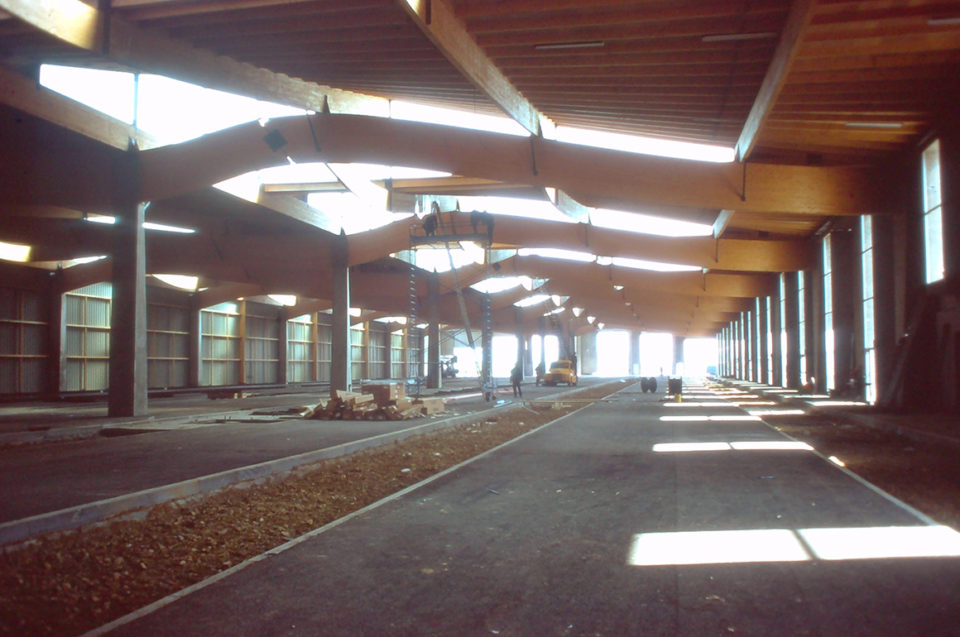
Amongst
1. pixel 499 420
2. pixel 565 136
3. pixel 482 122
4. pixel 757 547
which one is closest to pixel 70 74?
pixel 482 122

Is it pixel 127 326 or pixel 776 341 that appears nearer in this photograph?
pixel 127 326

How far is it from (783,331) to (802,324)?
5014 millimetres


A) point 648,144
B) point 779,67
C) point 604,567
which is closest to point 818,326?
point 648,144

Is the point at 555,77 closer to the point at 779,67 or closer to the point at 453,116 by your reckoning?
the point at 779,67

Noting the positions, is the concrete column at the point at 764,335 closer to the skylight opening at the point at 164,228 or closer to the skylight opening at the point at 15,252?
the skylight opening at the point at 164,228

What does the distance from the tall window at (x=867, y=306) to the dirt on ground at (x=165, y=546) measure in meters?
17.9

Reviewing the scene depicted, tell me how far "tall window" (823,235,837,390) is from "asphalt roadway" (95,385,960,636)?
21.6 metres

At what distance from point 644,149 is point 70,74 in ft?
52.8

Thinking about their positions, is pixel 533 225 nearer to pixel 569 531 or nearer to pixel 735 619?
pixel 569 531

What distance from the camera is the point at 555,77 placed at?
17094mm

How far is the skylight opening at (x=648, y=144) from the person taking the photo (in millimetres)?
21953

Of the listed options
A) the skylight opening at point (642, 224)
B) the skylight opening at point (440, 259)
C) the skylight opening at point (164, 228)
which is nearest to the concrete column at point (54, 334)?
the skylight opening at point (164, 228)

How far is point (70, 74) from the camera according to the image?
19.1 meters

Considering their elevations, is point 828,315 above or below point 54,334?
above
